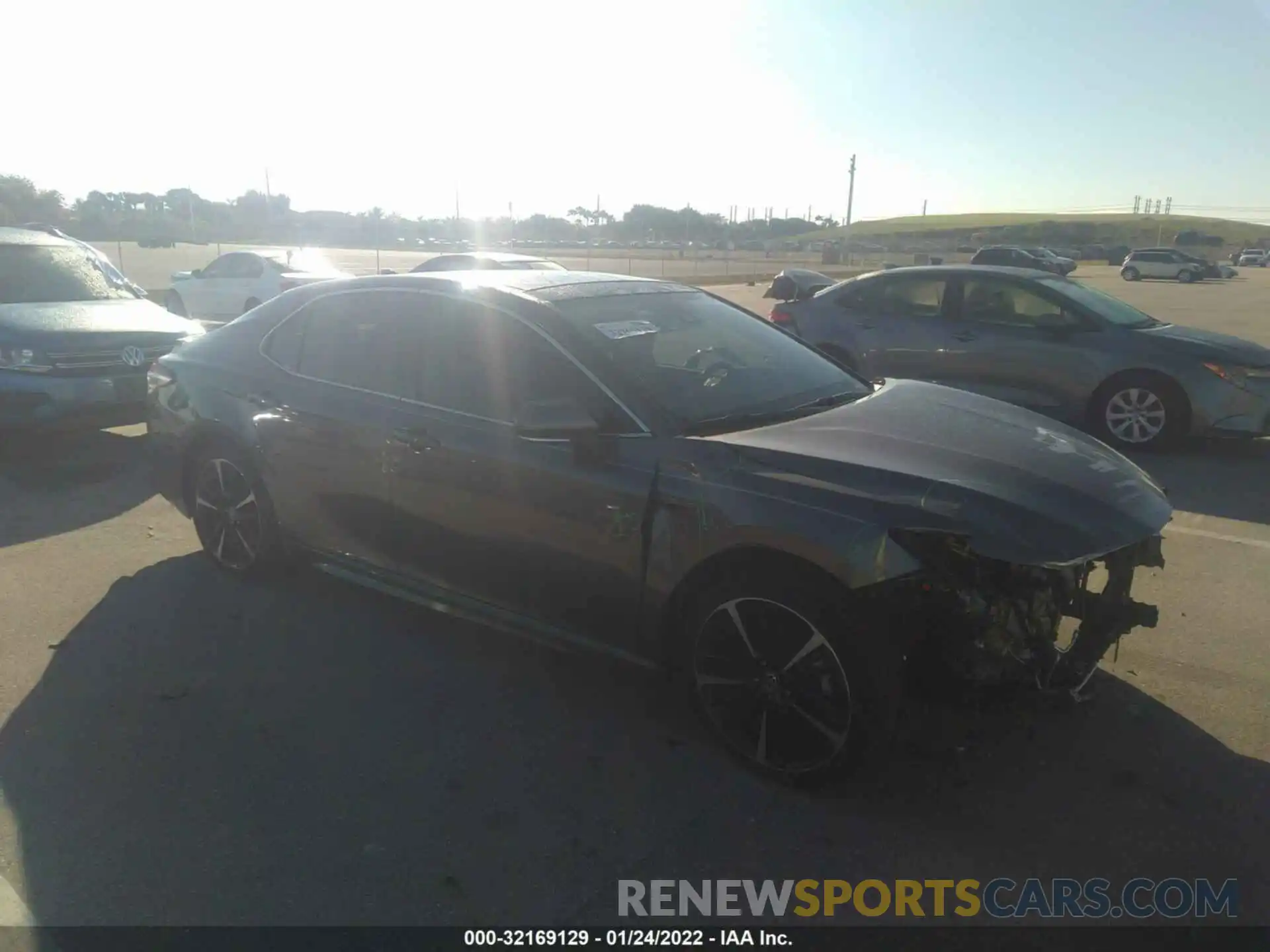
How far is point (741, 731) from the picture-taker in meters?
3.21

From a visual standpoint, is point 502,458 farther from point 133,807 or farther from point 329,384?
point 133,807

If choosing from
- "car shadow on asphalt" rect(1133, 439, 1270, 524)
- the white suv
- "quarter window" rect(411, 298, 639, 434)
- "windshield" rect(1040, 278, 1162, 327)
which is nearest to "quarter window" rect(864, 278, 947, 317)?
"windshield" rect(1040, 278, 1162, 327)

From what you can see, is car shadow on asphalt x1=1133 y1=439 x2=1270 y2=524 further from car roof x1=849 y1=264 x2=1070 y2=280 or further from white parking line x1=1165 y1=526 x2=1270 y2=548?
car roof x1=849 y1=264 x2=1070 y2=280

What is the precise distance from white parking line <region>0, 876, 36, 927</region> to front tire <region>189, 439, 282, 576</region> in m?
2.20

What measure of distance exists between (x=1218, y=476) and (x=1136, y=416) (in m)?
0.82

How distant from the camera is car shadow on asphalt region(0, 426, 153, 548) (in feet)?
19.8

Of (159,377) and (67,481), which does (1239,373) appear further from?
(67,481)

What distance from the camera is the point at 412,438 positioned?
12.9ft

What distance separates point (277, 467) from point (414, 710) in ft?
5.11

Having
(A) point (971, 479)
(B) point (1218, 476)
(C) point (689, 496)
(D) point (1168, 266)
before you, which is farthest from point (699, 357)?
(D) point (1168, 266)

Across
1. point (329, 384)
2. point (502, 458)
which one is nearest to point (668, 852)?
point (502, 458)

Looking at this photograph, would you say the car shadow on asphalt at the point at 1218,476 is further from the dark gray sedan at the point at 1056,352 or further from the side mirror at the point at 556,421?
the side mirror at the point at 556,421

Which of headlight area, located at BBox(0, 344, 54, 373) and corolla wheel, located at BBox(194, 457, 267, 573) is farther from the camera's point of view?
headlight area, located at BBox(0, 344, 54, 373)

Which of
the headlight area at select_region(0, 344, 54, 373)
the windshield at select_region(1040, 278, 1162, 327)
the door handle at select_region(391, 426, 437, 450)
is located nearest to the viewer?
the door handle at select_region(391, 426, 437, 450)
